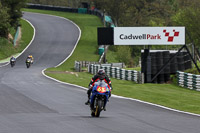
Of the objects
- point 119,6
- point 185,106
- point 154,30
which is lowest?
point 185,106

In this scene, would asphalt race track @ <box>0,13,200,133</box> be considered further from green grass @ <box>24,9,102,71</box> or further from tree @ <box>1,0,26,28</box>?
tree @ <box>1,0,26,28</box>

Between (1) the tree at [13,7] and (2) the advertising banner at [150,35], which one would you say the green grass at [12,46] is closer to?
(1) the tree at [13,7]

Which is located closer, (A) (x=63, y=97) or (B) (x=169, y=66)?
(A) (x=63, y=97)

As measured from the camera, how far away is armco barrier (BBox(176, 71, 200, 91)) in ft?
101

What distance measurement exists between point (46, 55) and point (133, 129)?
5428 centimetres

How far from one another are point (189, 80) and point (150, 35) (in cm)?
506

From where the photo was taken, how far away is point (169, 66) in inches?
1459

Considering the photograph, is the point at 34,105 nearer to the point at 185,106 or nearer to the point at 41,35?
the point at 185,106

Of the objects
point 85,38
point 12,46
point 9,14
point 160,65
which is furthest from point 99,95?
point 85,38

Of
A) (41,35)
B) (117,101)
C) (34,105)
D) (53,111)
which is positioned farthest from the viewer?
(41,35)

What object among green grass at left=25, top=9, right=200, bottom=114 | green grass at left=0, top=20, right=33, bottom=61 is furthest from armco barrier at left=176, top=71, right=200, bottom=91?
green grass at left=0, top=20, right=33, bottom=61

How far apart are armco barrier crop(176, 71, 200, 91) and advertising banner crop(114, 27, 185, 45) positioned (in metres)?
2.94

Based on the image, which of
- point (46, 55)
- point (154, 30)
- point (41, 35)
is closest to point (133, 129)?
point (154, 30)

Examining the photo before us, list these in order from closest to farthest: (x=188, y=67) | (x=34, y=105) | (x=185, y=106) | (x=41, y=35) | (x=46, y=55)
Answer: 1. (x=34, y=105)
2. (x=185, y=106)
3. (x=188, y=67)
4. (x=46, y=55)
5. (x=41, y=35)
